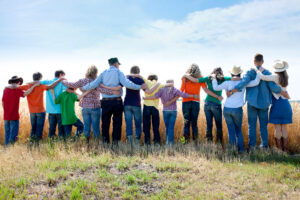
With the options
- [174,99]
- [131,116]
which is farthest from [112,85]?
[174,99]

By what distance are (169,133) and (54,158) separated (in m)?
3.14

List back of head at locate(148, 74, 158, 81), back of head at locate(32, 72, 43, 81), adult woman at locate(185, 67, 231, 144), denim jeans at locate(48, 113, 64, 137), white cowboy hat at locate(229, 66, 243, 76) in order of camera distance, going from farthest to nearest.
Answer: back of head at locate(32, 72, 43, 81), denim jeans at locate(48, 113, 64, 137), back of head at locate(148, 74, 158, 81), adult woman at locate(185, 67, 231, 144), white cowboy hat at locate(229, 66, 243, 76)

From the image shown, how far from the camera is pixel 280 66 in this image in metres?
6.99

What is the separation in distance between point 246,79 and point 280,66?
1.01m

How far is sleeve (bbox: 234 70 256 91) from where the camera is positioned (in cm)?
683

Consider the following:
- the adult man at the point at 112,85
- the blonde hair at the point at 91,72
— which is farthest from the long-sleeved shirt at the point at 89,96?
the adult man at the point at 112,85

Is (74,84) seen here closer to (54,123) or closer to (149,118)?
(54,123)

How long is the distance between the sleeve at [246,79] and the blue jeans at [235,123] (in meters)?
0.61

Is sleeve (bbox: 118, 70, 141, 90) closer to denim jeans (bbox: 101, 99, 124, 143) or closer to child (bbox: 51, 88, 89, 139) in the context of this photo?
denim jeans (bbox: 101, 99, 124, 143)

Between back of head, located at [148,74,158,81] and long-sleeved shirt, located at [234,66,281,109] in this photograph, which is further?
back of head, located at [148,74,158,81]

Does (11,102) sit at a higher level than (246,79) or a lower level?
lower

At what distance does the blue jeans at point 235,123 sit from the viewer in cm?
702

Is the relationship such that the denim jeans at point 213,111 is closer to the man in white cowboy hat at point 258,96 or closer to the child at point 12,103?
the man in white cowboy hat at point 258,96

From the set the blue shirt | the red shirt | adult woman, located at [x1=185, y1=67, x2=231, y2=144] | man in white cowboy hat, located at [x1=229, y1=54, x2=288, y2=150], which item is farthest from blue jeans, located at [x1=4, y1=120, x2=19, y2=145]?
man in white cowboy hat, located at [x1=229, y1=54, x2=288, y2=150]
